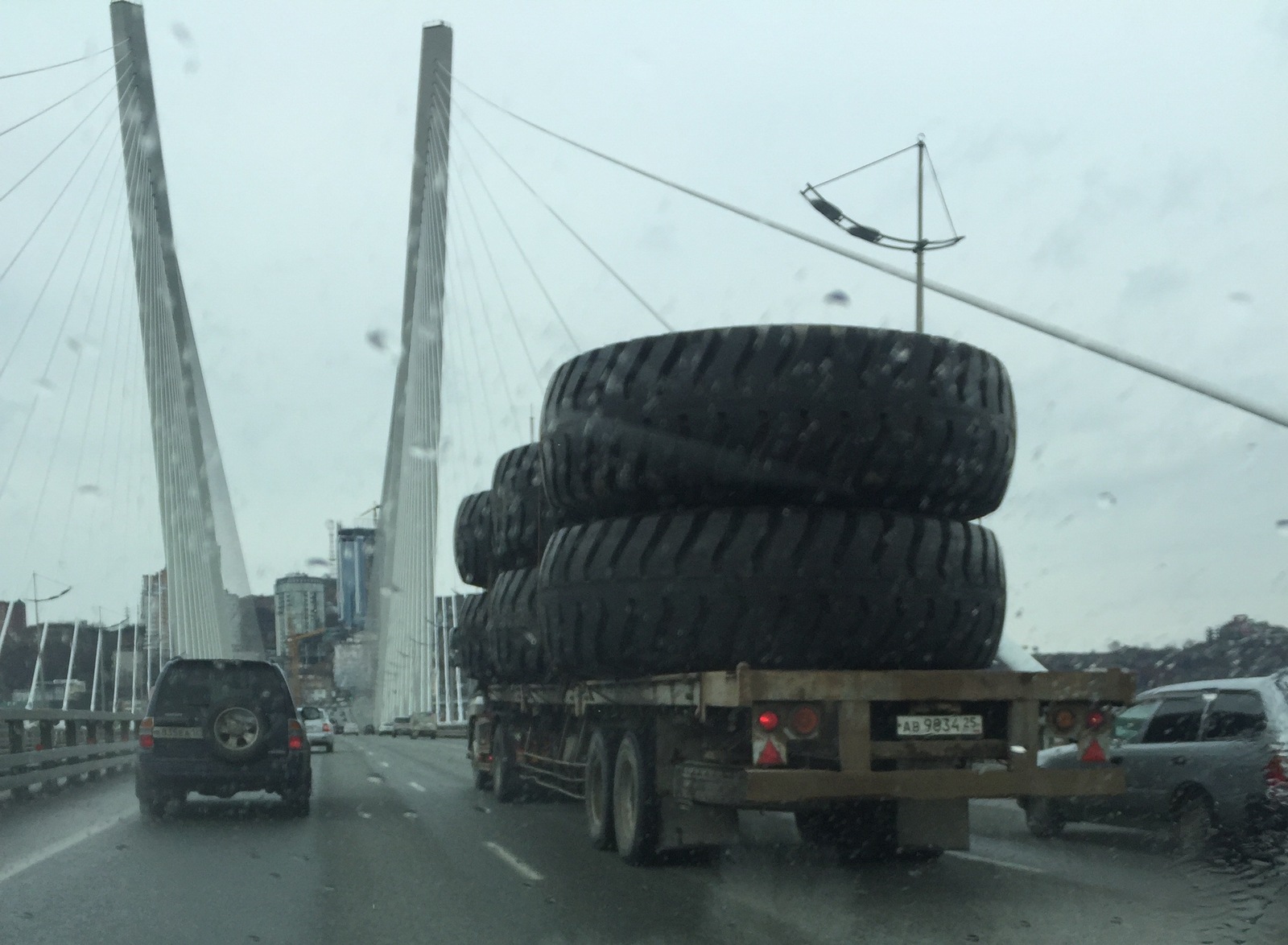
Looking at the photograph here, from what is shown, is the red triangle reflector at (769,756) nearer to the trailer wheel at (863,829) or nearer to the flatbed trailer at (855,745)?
the flatbed trailer at (855,745)

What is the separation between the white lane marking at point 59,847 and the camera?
10414 mm

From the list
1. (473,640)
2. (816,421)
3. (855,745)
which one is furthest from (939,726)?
(473,640)

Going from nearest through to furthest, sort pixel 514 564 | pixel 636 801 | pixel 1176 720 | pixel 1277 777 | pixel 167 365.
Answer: pixel 1277 777, pixel 636 801, pixel 1176 720, pixel 514 564, pixel 167 365

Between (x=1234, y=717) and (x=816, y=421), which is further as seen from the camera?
(x=1234, y=717)

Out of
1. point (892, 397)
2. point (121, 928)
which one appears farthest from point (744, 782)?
point (121, 928)

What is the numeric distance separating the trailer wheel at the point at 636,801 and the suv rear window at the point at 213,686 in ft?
18.6

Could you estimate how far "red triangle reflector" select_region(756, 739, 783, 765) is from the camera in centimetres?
836

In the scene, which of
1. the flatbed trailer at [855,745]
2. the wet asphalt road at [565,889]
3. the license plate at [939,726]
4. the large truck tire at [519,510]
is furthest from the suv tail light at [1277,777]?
the large truck tire at [519,510]

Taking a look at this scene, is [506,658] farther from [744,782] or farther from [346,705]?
[346,705]

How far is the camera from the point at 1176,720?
11094 mm

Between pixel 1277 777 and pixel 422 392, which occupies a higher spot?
pixel 422 392

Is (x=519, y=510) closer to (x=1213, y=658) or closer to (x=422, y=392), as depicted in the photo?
(x=1213, y=658)

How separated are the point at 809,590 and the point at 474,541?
825 cm

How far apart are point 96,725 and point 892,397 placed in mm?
21230
